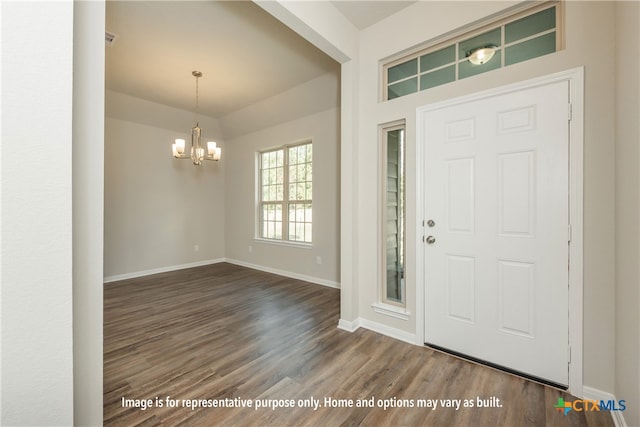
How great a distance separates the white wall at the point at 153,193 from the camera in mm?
4578

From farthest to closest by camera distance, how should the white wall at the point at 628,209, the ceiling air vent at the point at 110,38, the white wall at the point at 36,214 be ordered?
the ceiling air vent at the point at 110,38
the white wall at the point at 628,209
the white wall at the point at 36,214

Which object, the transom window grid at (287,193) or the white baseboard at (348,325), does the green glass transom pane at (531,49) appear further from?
the transom window grid at (287,193)

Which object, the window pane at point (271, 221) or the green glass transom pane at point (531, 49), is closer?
the green glass transom pane at point (531, 49)

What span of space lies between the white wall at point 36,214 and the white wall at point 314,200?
353 cm

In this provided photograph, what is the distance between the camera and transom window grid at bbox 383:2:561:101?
1.91 metres

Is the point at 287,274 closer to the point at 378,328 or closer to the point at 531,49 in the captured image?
the point at 378,328

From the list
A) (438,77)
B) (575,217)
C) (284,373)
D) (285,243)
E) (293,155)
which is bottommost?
(284,373)

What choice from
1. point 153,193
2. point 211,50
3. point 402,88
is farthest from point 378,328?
point 153,193

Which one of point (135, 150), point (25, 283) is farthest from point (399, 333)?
point (135, 150)

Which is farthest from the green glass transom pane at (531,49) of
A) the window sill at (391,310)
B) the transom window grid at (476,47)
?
the window sill at (391,310)

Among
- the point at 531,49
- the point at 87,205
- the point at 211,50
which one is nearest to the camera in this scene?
the point at 87,205

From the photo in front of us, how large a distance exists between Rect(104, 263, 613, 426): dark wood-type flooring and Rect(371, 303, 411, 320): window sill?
222 mm

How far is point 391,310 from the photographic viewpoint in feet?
8.42

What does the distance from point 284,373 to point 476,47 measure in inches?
117
